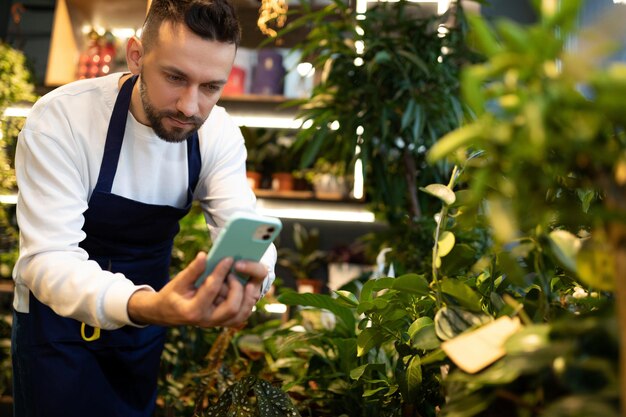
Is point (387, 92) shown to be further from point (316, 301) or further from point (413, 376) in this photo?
point (413, 376)

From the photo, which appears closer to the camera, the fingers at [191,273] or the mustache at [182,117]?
the fingers at [191,273]

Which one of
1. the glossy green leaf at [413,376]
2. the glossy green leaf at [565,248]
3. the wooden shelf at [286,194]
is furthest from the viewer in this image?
the wooden shelf at [286,194]

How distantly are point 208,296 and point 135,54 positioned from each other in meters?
0.79

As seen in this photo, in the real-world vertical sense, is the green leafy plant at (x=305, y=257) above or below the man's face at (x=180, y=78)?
below

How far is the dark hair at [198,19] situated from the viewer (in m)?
1.51

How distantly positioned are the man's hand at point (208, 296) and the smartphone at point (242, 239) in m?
0.01

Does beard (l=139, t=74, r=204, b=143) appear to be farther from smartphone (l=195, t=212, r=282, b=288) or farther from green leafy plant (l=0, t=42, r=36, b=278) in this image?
green leafy plant (l=0, t=42, r=36, b=278)

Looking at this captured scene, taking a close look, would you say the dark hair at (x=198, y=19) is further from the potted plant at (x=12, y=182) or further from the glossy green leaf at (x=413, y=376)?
the potted plant at (x=12, y=182)

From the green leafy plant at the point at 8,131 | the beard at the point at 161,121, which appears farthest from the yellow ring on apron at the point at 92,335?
the green leafy plant at the point at 8,131

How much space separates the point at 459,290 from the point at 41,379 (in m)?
1.02

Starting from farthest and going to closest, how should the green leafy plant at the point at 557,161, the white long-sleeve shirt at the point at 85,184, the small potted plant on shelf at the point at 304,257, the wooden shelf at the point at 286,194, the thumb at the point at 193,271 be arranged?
the small potted plant on shelf at the point at 304,257 → the wooden shelf at the point at 286,194 → the white long-sleeve shirt at the point at 85,184 → the thumb at the point at 193,271 → the green leafy plant at the point at 557,161

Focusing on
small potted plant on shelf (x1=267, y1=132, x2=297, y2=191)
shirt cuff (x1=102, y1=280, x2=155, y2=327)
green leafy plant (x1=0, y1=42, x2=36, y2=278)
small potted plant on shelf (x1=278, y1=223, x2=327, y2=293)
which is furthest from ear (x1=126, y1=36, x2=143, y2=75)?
small potted plant on shelf (x1=278, y1=223, x2=327, y2=293)

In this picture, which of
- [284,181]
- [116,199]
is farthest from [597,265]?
[284,181]

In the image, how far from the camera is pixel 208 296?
111cm
